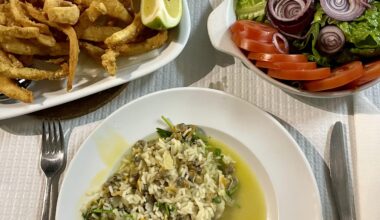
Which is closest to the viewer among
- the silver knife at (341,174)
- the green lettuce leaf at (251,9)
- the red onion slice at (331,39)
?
the silver knife at (341,174)

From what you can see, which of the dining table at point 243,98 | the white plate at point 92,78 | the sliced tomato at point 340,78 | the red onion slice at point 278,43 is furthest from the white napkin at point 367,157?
the white plate at point 92,78

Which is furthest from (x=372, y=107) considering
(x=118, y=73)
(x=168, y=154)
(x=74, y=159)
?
(x=74, y=159)

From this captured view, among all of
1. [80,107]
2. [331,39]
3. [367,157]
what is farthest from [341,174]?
[80,107]

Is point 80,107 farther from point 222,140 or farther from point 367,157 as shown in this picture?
point 367,157

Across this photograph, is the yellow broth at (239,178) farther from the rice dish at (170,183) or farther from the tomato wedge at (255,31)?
the tomato wedge at (255,31)

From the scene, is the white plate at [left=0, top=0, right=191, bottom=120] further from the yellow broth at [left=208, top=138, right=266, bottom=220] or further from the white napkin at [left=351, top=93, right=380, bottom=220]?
the white napkin at [left=351, top=93, right=380, bottom=220]

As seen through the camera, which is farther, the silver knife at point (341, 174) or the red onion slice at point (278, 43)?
Result: the red onion slice at point (278, 43)

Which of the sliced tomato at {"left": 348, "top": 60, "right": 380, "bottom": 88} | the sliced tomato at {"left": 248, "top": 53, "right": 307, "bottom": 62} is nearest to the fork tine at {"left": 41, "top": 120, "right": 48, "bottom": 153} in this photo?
the sliced tomato at {"left": 248, "top": 53, "right": 307, "bottom": 62}
